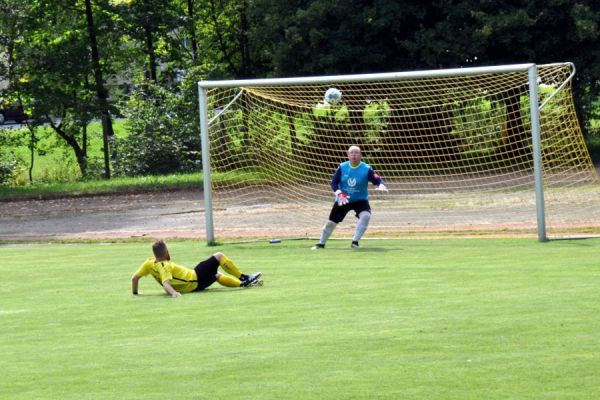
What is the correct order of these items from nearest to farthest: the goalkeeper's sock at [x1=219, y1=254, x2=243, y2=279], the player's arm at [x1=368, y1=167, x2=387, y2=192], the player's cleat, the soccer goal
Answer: the goalkeeper's sock at [x1=219, y1=254, x2=243, y2=279] → the player's cleat → the player's arm at [x1=368, y1=167, x2=387, y2=192] → the soccer goal

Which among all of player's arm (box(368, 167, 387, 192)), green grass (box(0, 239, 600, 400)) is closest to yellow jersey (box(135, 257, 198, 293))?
green grass (box(0, 239, 600, 400))

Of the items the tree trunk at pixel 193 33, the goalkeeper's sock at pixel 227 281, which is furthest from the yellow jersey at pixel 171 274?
the tree trunk at pixel 193 33

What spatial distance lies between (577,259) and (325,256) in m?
4.18

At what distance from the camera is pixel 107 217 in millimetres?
28234

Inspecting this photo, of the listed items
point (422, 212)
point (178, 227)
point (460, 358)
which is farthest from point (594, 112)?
point (460, 358)

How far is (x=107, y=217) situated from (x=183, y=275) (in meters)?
14.2


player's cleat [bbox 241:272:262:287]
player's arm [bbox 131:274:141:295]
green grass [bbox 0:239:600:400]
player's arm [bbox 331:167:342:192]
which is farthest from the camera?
player's arm [bbox 331:167:342:192]

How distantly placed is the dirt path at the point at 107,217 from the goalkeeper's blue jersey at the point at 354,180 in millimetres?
4776

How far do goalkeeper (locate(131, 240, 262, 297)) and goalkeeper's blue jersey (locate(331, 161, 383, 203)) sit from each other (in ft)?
16.5

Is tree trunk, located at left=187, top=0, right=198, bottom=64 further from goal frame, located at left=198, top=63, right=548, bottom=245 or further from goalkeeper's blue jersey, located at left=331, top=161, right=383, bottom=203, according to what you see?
goalkeeper's blue jersey, located at left=331, top=161, right=383, bottom=203

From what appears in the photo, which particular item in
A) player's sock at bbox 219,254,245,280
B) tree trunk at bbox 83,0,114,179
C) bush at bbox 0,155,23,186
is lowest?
bush at bbox 0,155,23,186

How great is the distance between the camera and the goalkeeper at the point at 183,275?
1421cm

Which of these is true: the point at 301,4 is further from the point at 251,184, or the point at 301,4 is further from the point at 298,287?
the point at 298,287

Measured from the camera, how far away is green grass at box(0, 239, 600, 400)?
28.9 ft
